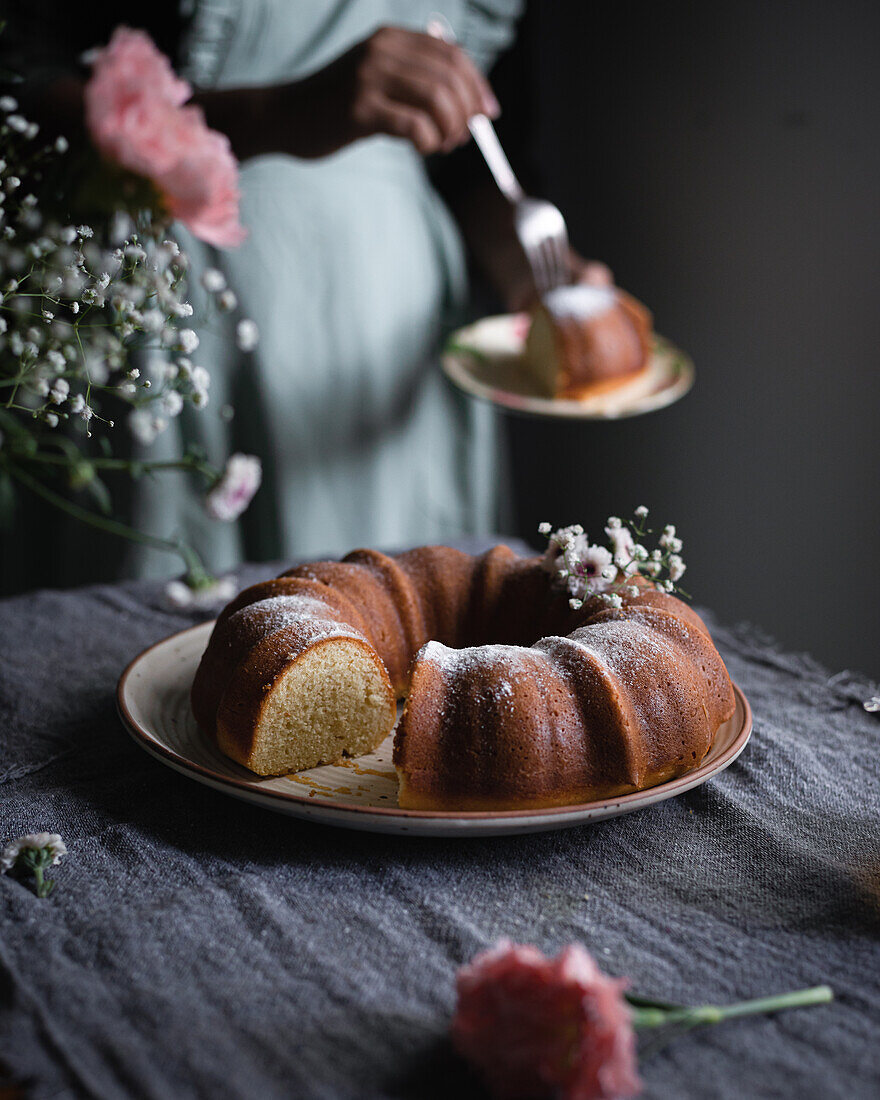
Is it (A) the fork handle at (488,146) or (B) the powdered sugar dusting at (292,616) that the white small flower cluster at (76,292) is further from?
Answer: (A) the fork handle at (488,146)

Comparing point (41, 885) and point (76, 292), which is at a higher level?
point (76, 292)

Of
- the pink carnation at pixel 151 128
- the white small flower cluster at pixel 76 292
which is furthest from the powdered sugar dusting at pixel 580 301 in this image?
the pink carnation at pixel 151 128

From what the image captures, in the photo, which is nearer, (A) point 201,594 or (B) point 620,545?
(B) point 620,545

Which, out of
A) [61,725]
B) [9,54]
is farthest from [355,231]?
[61,725]

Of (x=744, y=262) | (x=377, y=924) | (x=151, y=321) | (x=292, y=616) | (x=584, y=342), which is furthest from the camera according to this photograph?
(x=744, y=262)

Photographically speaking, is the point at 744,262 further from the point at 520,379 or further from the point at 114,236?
the point at 114,236

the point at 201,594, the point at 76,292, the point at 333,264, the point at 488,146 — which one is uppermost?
the point at 488,146

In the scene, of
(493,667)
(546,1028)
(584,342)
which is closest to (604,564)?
(493,667)
